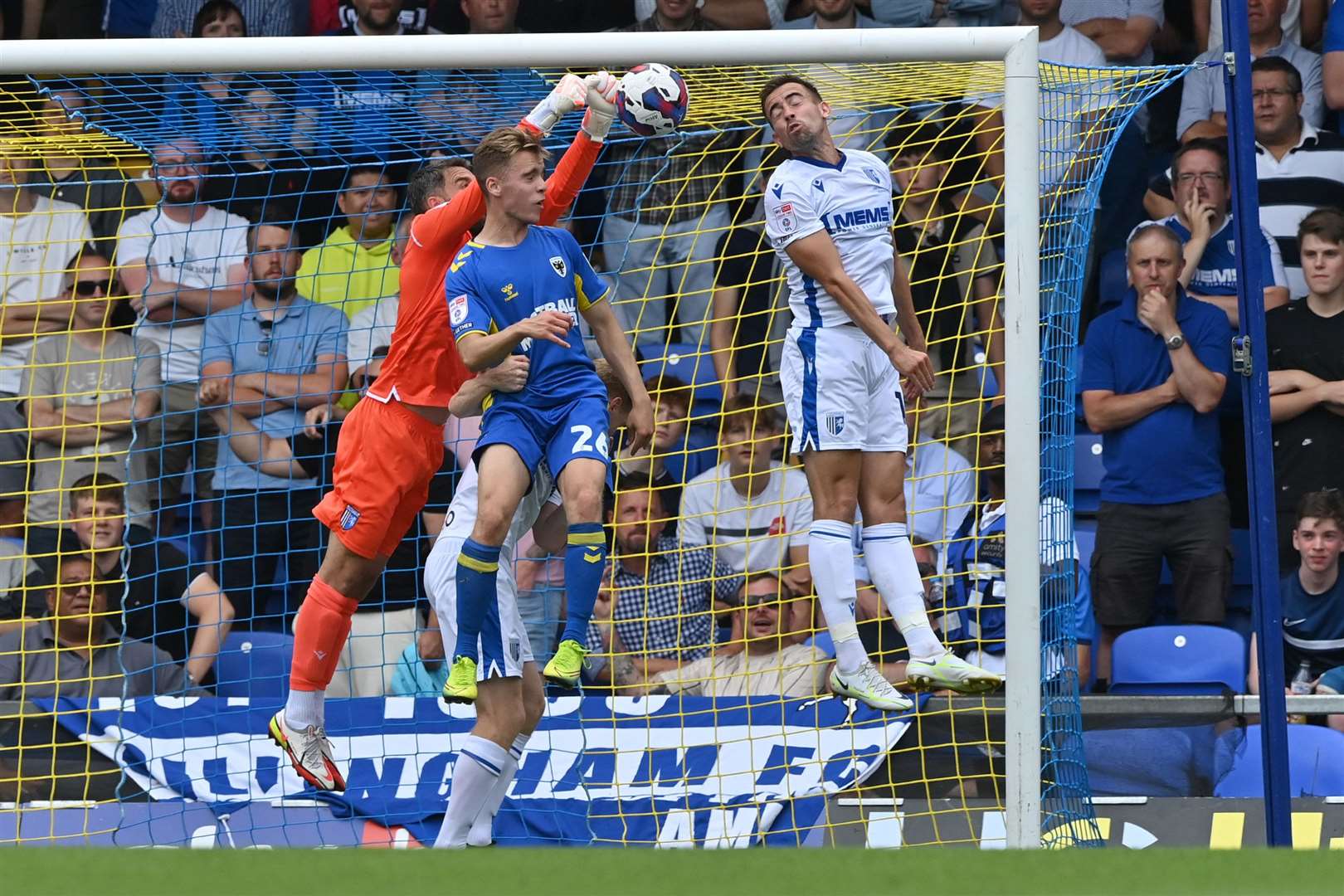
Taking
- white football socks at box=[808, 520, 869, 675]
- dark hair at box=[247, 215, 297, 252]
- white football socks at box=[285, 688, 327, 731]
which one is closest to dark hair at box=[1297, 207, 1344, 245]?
white football socks at box=[808, 520, 869, 675]

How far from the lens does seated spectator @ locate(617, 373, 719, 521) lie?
7312 mm

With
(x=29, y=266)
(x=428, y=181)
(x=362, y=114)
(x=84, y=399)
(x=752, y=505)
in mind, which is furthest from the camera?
(x=29, y=266)

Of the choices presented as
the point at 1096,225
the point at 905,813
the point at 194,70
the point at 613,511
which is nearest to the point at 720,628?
the point at 613,511

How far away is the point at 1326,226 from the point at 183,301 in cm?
492

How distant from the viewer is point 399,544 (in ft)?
23.3

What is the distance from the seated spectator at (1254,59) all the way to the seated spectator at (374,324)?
11.5 ft

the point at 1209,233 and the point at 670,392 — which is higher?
the point at 1209,233

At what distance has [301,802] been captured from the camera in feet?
21.9

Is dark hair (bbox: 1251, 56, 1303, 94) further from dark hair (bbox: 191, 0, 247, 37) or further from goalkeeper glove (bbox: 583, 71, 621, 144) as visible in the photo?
dark hair (bbox: 191, 0, 247, 37)

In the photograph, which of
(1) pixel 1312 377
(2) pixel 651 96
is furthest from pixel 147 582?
(1) pixel 1312 377

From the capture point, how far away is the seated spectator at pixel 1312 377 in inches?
288

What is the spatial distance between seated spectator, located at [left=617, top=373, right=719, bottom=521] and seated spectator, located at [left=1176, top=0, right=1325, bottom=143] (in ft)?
8.45

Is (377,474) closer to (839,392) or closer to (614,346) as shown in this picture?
(614,346)

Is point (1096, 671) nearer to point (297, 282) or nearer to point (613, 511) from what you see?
point (613, 511)
